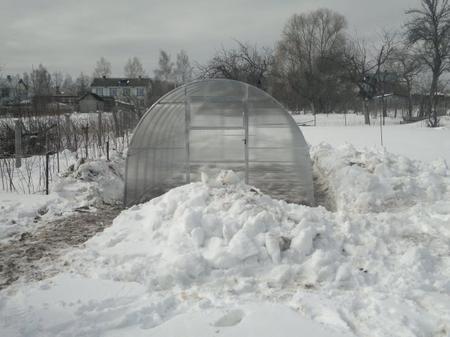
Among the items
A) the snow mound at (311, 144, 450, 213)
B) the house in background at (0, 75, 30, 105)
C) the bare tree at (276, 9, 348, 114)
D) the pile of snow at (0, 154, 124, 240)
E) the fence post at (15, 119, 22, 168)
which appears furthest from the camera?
the bare tree at (276, 9, 348, 114)

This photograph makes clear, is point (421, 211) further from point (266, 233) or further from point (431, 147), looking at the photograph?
point (431, 147)

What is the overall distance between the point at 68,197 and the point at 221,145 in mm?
3331

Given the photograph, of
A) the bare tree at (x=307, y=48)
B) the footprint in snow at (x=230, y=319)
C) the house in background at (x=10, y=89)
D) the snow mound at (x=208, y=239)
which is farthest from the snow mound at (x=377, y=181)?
the bare tree at (x=307, y=48)

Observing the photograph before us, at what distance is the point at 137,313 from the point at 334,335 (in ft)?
5.81

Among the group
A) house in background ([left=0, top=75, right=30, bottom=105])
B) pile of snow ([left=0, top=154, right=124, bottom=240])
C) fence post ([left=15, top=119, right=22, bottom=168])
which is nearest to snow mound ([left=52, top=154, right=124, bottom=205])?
pile of snow ([left=0, top=154, right=124, bottom=240])

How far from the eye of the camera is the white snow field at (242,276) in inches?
148

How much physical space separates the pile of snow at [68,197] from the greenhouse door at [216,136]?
6.45ft

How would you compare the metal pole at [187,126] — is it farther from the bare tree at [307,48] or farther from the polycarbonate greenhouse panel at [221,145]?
the bare tree at [307,48]

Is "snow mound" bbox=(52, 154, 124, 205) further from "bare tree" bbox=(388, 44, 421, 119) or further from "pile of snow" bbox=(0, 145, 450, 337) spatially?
"bare tree" bbox=(388, 44, 421, 119)

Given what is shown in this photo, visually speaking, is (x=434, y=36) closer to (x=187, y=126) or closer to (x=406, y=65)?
(x=406, y=65)

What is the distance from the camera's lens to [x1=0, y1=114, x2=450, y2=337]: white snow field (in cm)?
375

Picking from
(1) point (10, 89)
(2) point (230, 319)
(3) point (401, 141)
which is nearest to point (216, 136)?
(2) point (230, 319)

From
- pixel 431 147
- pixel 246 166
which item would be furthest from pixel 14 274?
pixel 431 147

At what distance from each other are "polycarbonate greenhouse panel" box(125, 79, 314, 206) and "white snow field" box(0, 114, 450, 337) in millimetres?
2011
